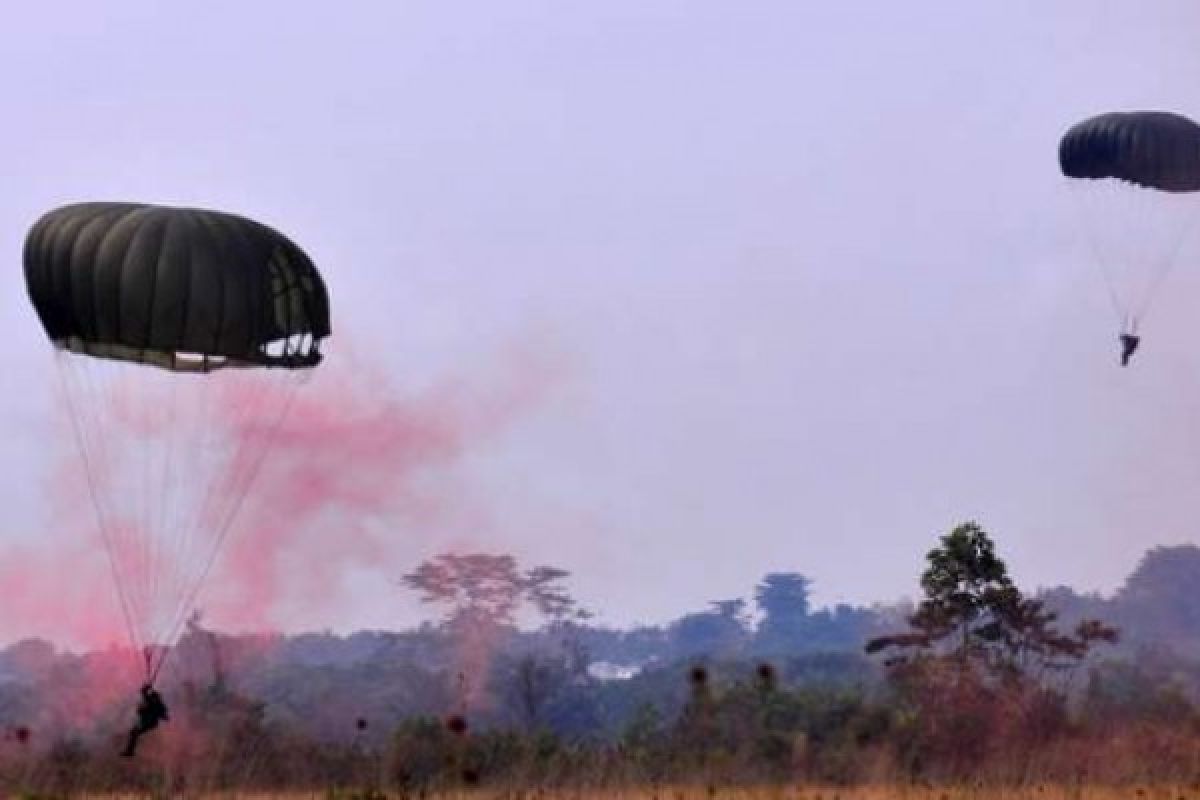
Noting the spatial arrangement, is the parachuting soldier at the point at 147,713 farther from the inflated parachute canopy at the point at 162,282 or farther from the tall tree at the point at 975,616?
the tall tree at the point at 975,616

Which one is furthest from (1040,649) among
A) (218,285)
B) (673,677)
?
(673,677)

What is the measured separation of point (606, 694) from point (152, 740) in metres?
58.2

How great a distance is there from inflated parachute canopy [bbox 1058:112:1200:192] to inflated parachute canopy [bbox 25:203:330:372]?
67.2 feet

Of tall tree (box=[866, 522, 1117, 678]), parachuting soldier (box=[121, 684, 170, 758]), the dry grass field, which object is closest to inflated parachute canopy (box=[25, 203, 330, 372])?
parachuting soldier (box=[121, 684, 170, 758])

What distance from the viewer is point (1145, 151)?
136ft

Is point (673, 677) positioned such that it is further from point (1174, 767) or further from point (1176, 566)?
point (1176, 566)

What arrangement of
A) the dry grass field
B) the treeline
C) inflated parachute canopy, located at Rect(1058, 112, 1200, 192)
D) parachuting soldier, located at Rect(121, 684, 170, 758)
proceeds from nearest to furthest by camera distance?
the dry grass field, parachuting soldier, located at Rect(121, 684, 170, 758), the treeline, inflated parachute canopy, located at Rect(1058, 112, 1200, 192)

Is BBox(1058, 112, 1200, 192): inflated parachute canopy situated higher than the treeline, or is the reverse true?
BBox(1058, 112, 1200, 192): inflated parachute canopy

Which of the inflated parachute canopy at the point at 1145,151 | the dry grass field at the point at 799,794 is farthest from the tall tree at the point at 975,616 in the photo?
the dry grass field at the point at 799,794

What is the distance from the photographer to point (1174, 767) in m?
29.5

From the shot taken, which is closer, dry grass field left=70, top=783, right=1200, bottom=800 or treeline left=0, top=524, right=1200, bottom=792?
dry grass field left=70, top=783, right=1200, bottom=800

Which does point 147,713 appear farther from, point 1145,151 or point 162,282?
point 1145,151

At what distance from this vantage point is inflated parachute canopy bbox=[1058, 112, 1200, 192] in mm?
41594

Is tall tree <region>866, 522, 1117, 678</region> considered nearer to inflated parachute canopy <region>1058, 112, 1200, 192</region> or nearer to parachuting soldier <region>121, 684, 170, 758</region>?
inflated parachute canopy <region>1058, 112, 1200, 192</region>
